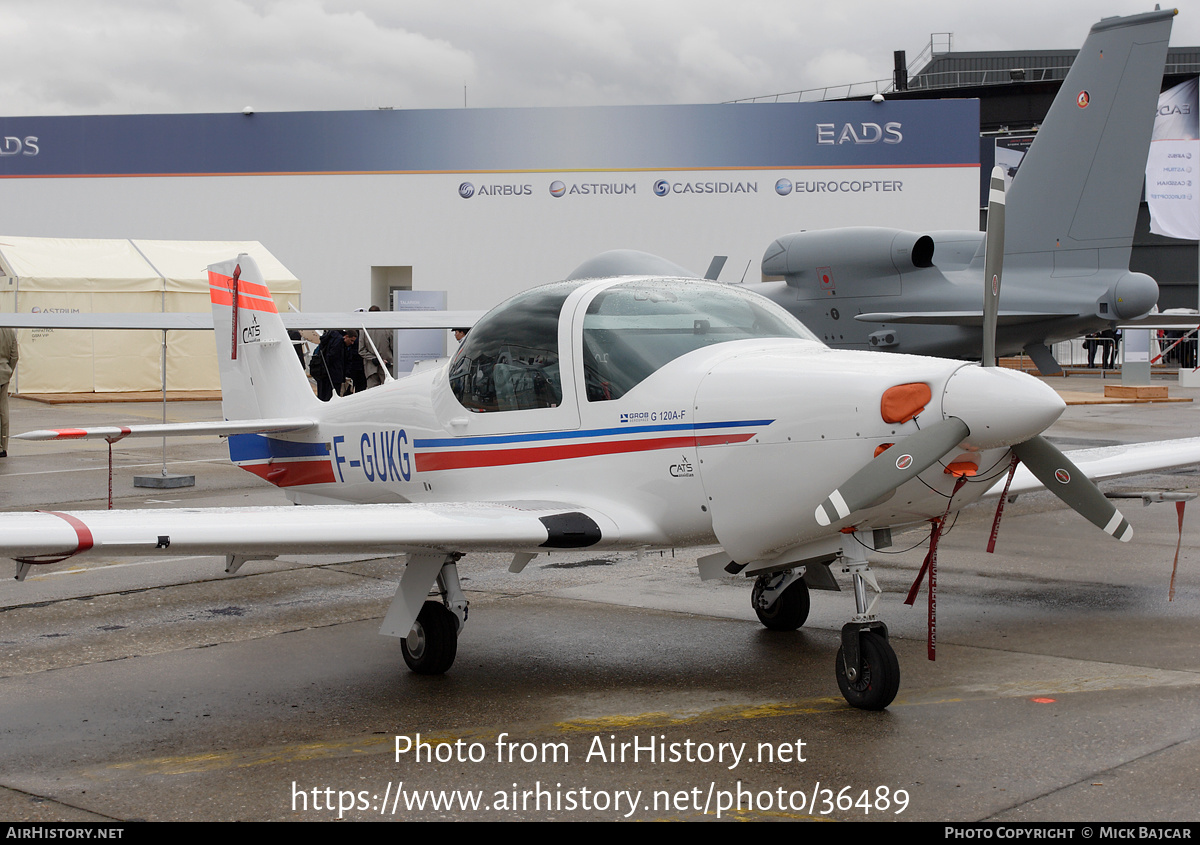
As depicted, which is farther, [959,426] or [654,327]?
[654,327]

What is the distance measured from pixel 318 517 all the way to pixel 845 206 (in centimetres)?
3151

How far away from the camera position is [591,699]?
17.5ft

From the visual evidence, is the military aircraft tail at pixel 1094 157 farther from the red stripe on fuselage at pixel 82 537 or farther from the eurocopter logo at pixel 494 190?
the eurocopter logo at pixel 494 190

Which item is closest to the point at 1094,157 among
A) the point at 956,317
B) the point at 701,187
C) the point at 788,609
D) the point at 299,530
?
the point at 956,317

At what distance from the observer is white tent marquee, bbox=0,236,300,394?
25750 mm

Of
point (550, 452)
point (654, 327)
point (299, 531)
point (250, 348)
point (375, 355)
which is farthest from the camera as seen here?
point (375, 355)

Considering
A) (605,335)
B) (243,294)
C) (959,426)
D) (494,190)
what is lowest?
(959,426)

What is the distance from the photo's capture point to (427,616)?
582cm

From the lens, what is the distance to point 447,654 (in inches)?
228

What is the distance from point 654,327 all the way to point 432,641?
191 cm

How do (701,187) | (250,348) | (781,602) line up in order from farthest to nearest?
(701,187) < (250,348) < (781,602)

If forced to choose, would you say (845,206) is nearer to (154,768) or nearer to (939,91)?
(939,91)

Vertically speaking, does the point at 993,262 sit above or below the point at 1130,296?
below

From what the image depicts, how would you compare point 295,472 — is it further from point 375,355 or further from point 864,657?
point 375,355
